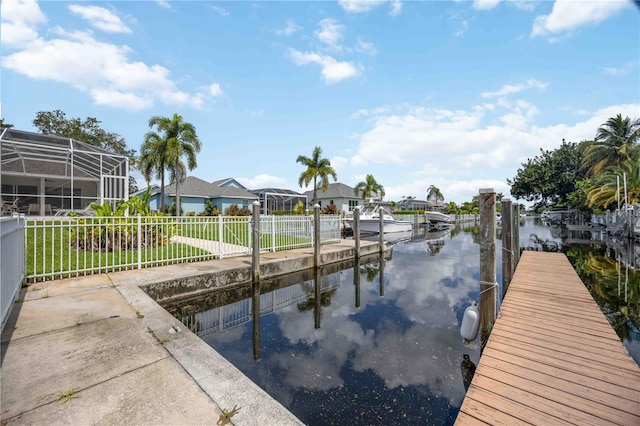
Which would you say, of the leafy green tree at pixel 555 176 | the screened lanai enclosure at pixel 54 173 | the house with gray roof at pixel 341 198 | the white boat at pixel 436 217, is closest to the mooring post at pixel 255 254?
the screened lanai enclosure at pixel 54 173

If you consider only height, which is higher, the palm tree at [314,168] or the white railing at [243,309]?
the palm tree at [314,168]

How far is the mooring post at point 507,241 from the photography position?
→ 5914 millimetres

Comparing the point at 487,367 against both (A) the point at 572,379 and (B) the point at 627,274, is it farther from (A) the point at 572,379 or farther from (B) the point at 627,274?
(B) the point at 627,274

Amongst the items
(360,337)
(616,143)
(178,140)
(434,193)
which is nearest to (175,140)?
(178,140)

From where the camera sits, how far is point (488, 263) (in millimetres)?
5070

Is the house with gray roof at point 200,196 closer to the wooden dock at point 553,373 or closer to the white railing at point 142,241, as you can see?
the white railing at point 142,241

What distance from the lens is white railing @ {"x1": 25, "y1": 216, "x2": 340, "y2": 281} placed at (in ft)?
21.2

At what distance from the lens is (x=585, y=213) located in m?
37.8

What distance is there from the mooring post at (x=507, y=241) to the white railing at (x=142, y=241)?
658 cm

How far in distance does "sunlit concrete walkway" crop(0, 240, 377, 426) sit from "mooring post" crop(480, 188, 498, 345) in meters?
4.16

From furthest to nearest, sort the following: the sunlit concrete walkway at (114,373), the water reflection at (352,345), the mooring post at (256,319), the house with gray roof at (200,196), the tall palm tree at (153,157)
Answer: the house with gray roof at (200,196) < the tall palm tree at (153,157) < the mooring post at (256,319) < the water reflection at (352,345) < the sunlit concrete walkway at (114,373)

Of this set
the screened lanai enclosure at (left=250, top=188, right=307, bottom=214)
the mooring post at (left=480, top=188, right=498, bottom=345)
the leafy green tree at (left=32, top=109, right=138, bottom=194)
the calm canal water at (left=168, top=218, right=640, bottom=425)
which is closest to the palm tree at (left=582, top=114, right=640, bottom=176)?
the calm canal water at (left=168, top=218, right=640, bottom=425)

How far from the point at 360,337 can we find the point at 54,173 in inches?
863

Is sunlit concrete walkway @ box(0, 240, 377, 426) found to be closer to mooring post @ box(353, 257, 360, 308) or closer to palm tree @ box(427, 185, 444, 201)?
mooring post @ box(353, 257, 360, 308)
